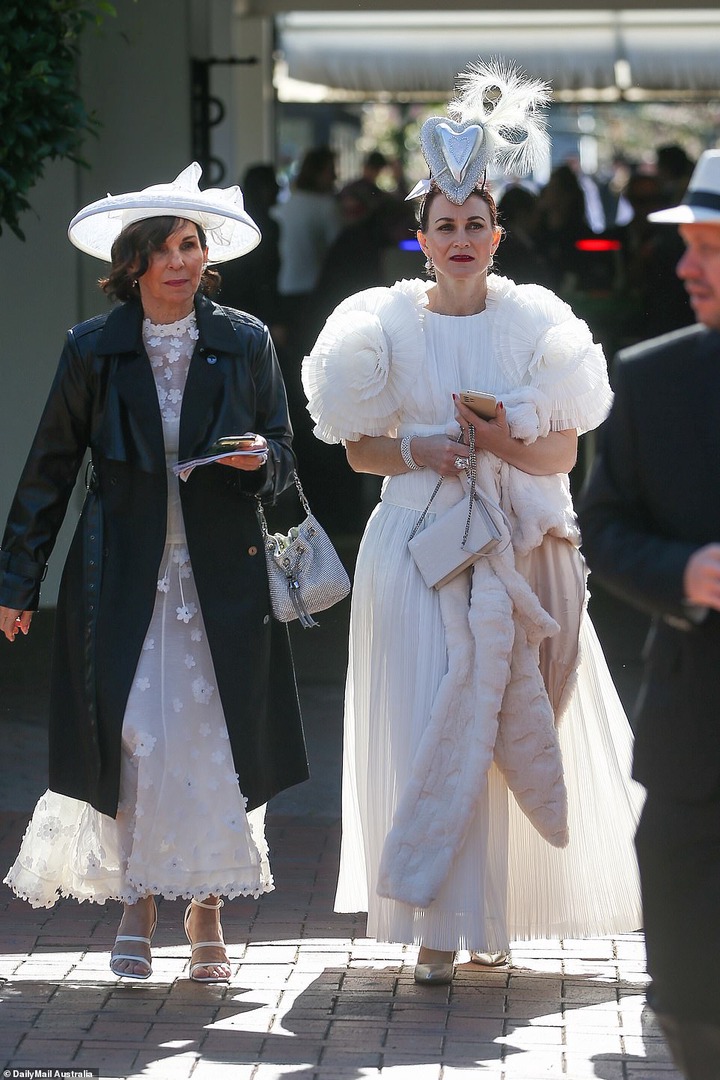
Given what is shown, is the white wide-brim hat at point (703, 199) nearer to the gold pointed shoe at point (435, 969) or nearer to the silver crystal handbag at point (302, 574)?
the silver crystal handbag at point (302, 574)

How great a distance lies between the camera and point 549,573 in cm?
465

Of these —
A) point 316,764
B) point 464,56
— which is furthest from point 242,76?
point 316,764

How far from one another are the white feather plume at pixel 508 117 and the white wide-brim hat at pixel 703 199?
1701 millimetres

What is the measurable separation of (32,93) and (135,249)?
185 cm

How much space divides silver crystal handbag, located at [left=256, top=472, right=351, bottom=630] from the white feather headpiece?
0.94 meters

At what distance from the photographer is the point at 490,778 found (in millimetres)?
4574

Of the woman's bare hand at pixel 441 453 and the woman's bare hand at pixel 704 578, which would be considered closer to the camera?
the woman's bare hand at pixel 704 578

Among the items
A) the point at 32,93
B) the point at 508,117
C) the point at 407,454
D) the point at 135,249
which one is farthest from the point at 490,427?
the point at 32,93

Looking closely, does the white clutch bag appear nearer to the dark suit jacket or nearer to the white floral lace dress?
the white floral lace dress

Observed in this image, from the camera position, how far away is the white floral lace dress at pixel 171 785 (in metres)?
4.54

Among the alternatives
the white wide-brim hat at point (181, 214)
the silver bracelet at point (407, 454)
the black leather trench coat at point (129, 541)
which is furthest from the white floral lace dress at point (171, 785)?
the silver bracelet at point (407, 454)

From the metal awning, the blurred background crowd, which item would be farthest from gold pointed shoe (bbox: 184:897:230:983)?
the metal awning

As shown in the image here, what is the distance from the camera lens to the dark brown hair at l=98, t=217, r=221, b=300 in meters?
4.60

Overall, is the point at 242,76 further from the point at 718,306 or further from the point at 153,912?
the point at 718,306
